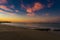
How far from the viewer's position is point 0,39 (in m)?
5.80

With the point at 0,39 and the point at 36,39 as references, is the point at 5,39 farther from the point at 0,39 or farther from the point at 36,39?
the point at 36,39

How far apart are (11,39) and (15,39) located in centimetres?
22

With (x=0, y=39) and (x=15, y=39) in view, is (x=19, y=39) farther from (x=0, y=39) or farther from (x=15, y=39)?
(x=0, y=39)

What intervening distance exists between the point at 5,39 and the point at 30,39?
1304 mm

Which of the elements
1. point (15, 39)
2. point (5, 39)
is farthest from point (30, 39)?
point (5, 39)

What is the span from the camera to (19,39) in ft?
19.5

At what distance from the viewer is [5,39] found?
19.0 ft

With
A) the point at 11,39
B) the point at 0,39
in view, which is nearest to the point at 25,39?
the point at 11,39

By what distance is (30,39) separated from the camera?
19.7 feet

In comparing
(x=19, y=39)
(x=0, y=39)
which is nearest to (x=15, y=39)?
(x=19, y=39)

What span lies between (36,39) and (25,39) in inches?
23.3

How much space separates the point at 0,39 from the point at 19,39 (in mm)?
974

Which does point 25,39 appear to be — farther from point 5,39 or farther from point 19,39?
point 5,39

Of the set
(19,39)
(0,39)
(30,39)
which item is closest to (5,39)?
(0,39)
